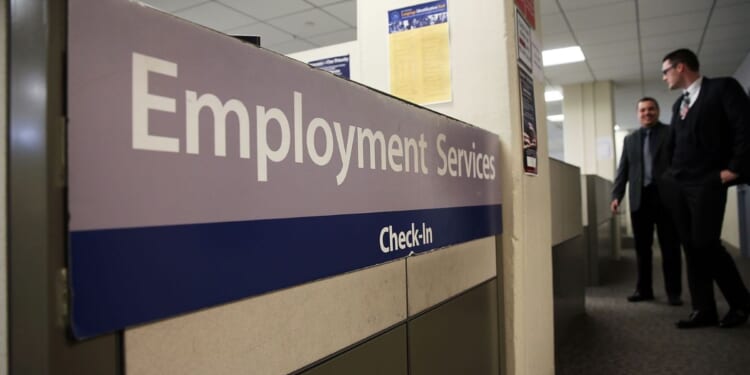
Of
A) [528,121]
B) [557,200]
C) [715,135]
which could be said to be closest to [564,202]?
[557,200]

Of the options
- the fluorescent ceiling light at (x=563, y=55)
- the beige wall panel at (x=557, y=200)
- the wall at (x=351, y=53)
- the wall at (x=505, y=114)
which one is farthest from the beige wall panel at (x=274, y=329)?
the fluorescent ceiling light at (x=563, y=55)

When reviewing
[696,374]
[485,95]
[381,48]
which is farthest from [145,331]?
[696,374]

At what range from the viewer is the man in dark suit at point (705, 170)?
7.86 feet

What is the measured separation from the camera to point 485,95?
Result: 4.78 feet

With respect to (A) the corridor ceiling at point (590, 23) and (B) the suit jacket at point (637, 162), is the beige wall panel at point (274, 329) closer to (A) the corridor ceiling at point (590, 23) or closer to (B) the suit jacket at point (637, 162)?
(B) the suit jacket at point (637, 162)

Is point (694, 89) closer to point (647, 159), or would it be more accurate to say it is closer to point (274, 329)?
point (647, 159)

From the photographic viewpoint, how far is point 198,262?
1.65ft

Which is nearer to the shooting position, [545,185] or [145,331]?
[145,331]

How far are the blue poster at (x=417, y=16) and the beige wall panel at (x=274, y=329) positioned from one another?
930 millimetres

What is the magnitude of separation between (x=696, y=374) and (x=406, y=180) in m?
1.89

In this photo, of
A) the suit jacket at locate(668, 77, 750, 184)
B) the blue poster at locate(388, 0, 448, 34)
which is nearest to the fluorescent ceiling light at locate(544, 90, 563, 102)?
the suit jacket at locate(668, 77, 750, 184)

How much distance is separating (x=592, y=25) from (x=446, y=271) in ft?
16.1

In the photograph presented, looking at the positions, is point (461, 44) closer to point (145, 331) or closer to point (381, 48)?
point (381, 48)

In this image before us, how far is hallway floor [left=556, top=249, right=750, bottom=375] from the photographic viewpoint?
2.13 metres
